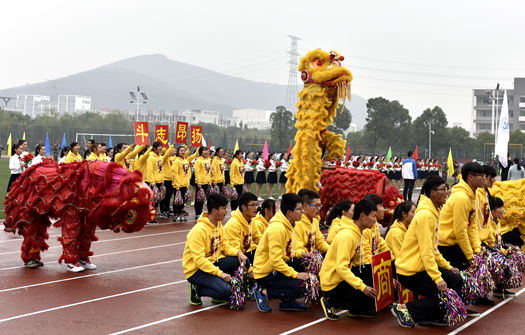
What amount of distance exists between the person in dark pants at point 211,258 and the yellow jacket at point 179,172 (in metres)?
6.85

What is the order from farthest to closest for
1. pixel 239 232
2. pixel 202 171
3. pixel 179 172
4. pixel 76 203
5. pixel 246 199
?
pixel 202 171, pixel 179 172, pixel 76 203, pixel 239 232, pixel 246 199

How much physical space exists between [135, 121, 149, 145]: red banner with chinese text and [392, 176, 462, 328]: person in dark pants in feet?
21.9

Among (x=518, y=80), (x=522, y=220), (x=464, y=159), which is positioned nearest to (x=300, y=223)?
(x=522, y=220)

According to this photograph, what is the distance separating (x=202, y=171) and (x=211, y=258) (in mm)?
7542

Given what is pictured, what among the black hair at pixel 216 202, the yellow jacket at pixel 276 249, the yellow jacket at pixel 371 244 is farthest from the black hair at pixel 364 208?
the black hair at pixel 216 202

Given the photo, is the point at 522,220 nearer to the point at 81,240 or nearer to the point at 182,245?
the point at 182,245

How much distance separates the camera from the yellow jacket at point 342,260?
20.4 ft

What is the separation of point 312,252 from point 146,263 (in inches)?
120

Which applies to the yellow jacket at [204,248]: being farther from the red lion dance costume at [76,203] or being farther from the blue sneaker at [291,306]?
the red lion dance costume at [76,203]

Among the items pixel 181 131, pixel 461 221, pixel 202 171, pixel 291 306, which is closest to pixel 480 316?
pixel 461 221

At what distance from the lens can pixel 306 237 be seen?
291 inches

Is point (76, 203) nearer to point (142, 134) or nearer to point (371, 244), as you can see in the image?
point (142, 134)

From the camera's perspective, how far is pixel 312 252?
741cm

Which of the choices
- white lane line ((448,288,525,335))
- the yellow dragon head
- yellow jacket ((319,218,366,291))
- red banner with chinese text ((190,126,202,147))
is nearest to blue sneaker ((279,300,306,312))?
yellow jacket ((319,218,366,291))
